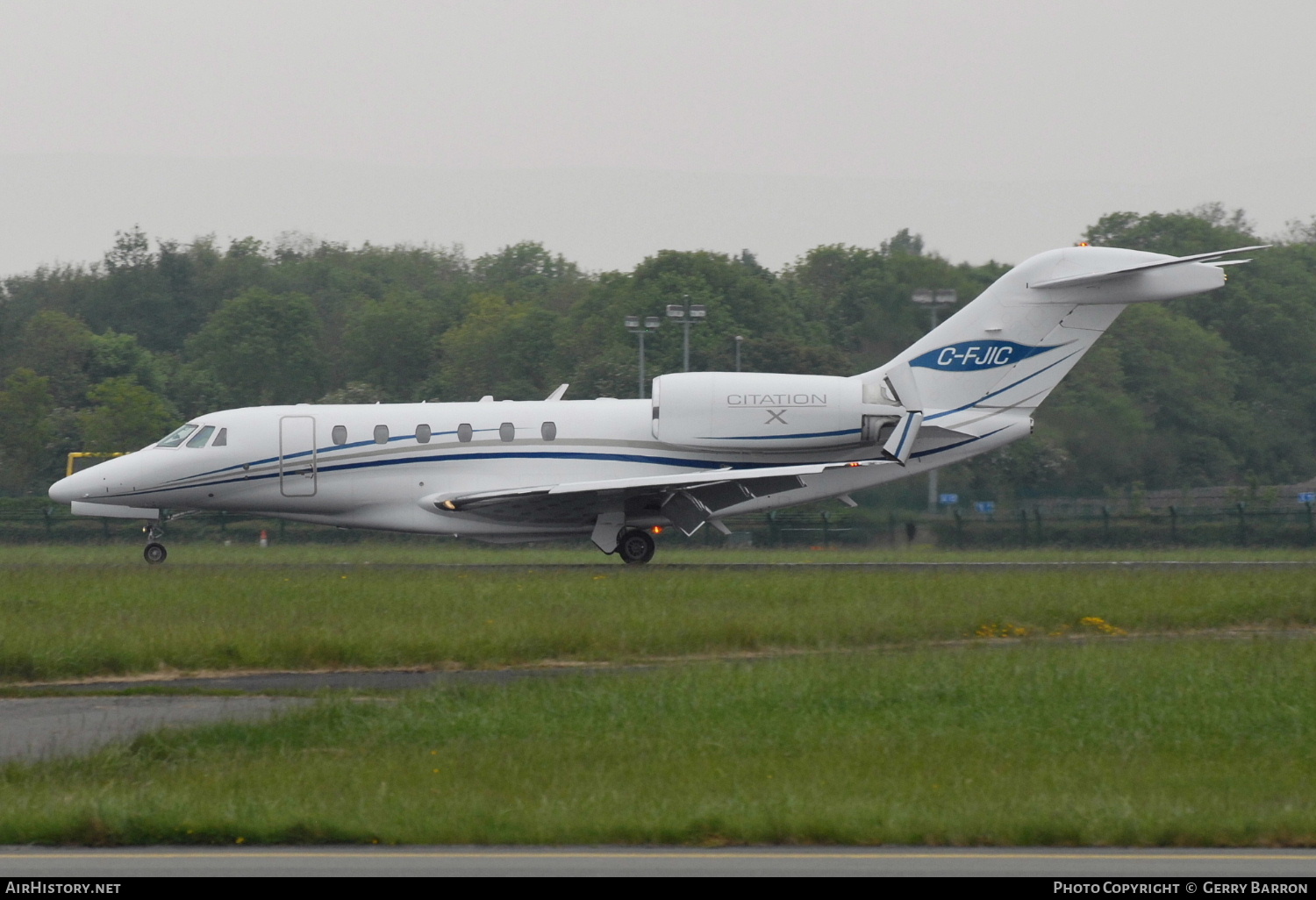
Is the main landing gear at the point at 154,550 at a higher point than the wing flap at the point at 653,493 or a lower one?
lower

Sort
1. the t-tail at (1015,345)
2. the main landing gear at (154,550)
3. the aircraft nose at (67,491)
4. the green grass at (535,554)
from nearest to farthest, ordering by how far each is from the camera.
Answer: the t-tail at (1015,345), the aircraft nose at (67,491), the main landing gear at (154,550), the green grass at (535,554)

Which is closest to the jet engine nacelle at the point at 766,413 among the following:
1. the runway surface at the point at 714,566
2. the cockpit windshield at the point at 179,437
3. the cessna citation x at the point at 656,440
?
the cessna citation x at the point at 656,440

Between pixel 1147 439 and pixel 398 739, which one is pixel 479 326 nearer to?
pixel 1147 439

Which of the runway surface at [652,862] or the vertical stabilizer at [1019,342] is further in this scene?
the vertical stabilizer at [1019,342]

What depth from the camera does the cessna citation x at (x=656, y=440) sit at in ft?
83.9

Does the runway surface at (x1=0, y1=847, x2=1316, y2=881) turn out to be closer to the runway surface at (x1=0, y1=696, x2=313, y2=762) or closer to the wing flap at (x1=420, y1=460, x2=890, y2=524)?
the runway surface at (x1=0, y1=696, x2=313, y2=762)

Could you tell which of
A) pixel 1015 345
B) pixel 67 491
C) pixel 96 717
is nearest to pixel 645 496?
pixel 1015 345

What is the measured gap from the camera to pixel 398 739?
37.2 feet

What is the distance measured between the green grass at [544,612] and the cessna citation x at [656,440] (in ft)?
8.55

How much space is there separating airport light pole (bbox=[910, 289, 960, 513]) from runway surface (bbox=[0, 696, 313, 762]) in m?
23.5

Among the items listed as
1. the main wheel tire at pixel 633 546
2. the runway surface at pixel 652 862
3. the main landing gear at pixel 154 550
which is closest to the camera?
the runway surface at pixel 652 862

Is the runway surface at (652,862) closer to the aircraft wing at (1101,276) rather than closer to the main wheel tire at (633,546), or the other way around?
the main wheel tire at (633,546)

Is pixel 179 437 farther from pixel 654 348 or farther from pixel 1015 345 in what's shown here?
pixel 654 348

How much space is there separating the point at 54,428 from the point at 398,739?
4501 centimetres
